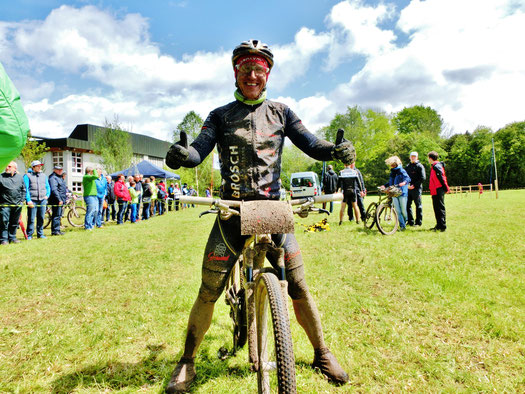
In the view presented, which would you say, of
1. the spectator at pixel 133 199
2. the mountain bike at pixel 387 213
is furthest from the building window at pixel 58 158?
the mountain bike at pixel 387 213

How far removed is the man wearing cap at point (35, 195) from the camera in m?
10.2

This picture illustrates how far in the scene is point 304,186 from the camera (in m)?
26.7

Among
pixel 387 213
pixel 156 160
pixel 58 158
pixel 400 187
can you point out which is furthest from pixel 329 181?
pixel 156 160

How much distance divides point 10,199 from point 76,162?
43468 millimetres

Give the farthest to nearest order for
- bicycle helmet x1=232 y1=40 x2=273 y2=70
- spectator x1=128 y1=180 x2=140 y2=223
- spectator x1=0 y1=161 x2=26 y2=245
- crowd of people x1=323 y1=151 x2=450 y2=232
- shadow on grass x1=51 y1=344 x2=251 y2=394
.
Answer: spectator x1=128 y1=180 x2=140 y2=223 < spectator x1=0 y1=161 x2=26 y2=245 < crowd of people x1=323 y1=151 x2=450 y2=232 < shadow on grass x1=51 y1=344 x2=251 y2=394 < bicycle helmet x1=232 y1=40 x2=273 y2=70

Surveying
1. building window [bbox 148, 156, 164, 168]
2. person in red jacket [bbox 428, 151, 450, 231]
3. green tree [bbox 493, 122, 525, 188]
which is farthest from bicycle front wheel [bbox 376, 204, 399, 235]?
building window [bbox 148, 156, 164, 168]

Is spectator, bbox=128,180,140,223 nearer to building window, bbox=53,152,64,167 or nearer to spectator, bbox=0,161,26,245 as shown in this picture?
spectator, bbox=0,161,26,245

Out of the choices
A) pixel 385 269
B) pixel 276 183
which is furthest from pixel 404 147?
pixel 276 183

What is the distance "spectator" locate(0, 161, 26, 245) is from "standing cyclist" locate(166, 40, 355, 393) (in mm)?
9584

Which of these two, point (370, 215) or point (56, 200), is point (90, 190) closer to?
point (56, 200)

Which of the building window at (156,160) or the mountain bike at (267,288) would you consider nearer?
the mountain bike at (267,288)

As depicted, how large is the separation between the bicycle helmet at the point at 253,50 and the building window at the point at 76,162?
52197 millimetres

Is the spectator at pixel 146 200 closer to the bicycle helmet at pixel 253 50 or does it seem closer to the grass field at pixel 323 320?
the grass field at pixel 323 320

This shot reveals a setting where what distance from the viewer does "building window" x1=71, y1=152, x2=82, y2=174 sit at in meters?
46.9
